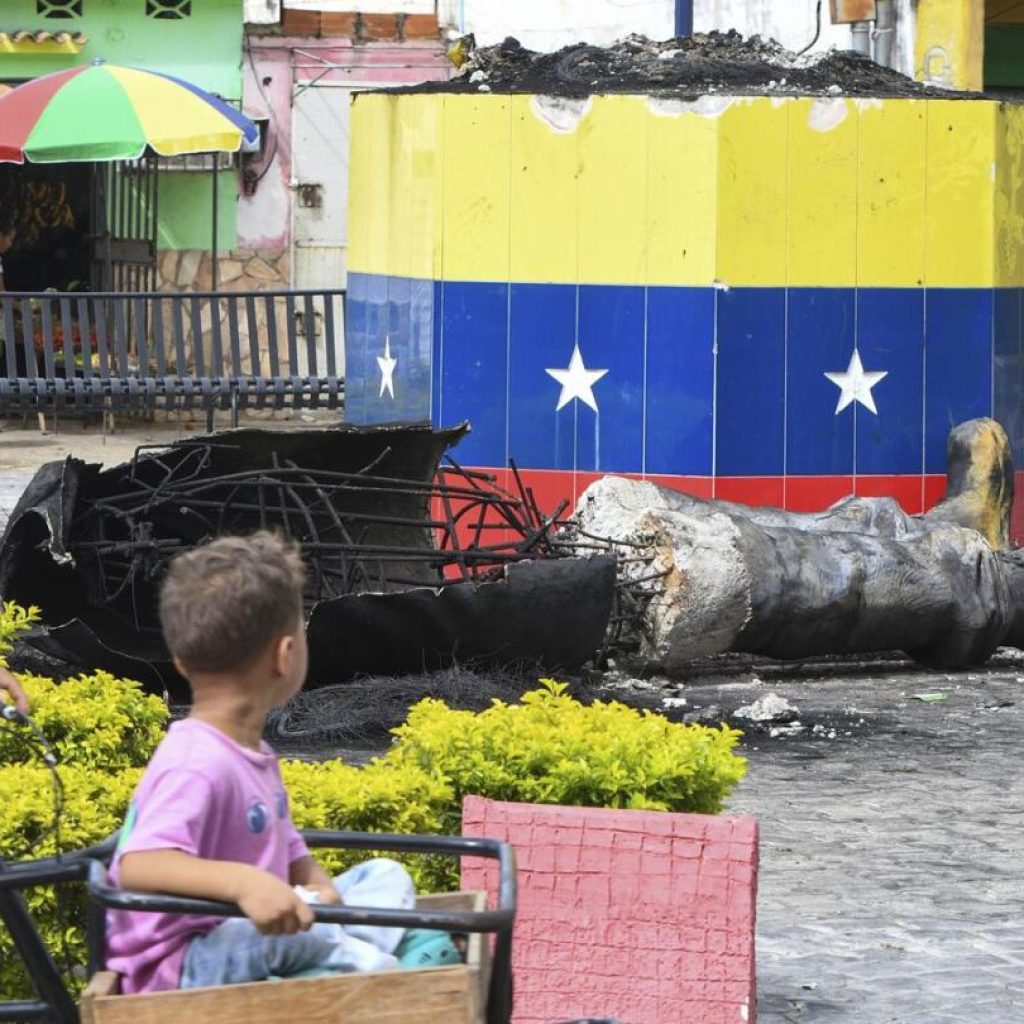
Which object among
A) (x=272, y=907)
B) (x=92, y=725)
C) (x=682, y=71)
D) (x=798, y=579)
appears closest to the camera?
(x=272, y=907)

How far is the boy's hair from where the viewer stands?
3268 millimetres

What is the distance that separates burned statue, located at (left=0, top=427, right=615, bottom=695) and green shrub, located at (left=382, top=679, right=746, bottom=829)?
12.2ft

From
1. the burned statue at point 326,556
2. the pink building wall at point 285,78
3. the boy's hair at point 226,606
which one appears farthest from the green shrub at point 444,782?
the pink building wall at point 285,78

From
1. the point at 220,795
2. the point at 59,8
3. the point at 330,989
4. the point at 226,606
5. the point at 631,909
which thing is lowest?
the point at 631,909

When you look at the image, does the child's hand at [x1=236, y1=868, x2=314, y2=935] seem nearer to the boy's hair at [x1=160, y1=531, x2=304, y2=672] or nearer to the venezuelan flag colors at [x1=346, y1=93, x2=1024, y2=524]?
the boy's hair at [x1=160, y1=531, x2=304, y2=672]

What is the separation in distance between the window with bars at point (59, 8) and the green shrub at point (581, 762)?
1681 centimetres

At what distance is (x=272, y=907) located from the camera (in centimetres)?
311

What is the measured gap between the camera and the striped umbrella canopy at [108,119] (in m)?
16.8

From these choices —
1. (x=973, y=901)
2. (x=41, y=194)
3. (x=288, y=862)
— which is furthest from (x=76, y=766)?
(x=41, y=194)

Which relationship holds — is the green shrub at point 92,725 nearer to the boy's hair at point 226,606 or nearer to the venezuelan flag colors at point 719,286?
the boy's hair at point 226,606

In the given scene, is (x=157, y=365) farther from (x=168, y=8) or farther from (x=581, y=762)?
(x=581, y=762)

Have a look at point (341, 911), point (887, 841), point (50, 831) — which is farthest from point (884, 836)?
point (341, 911)

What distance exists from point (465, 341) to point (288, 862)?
8.57 meters

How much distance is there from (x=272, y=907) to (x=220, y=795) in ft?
0.78
